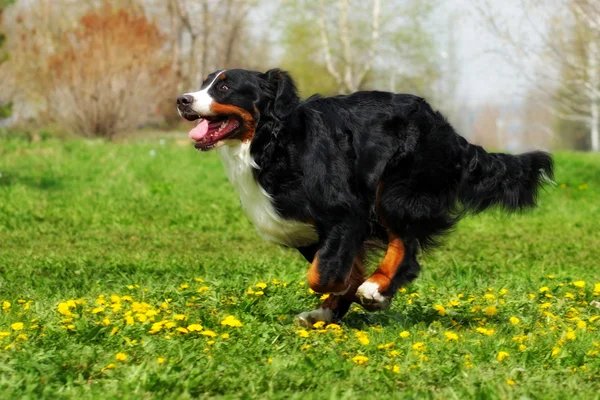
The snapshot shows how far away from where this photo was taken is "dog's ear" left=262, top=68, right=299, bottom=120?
525cm

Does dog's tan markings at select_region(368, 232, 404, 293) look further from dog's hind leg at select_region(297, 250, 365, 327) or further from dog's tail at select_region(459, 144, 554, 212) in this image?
dog's tail at select_region(459, 144, 554, 212)

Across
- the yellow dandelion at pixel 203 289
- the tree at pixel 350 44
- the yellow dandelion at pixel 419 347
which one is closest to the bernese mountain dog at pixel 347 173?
the yellow dandelion at pixel 419 347

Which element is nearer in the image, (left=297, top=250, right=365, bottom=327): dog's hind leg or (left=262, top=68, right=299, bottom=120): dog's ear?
(left=262, top=68, right=299, bottom=120): dog's ear

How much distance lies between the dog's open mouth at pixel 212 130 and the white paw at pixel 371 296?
Answer: 1.19m

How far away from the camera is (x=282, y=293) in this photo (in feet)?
20.6

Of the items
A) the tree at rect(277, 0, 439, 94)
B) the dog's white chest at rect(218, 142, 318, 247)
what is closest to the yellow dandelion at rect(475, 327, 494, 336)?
the dog's white chest at rect(218, 142, 318, 247)

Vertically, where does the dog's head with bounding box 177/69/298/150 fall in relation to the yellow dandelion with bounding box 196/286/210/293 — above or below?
above

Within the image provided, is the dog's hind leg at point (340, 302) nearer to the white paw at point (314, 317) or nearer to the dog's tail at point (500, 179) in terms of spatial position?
the white paw at point (314, 317)

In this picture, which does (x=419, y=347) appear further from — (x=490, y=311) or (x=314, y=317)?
(x=490, y=311)

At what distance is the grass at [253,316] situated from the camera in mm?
4156

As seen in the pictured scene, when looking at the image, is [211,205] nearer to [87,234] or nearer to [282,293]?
[87,234]

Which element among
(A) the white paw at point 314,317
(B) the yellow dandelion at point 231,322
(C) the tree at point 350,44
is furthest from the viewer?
(C) the tree at point 350,44

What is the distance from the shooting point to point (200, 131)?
515 centimetres

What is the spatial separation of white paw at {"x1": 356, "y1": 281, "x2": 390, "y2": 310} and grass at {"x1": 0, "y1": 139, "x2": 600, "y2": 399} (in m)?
0.17
